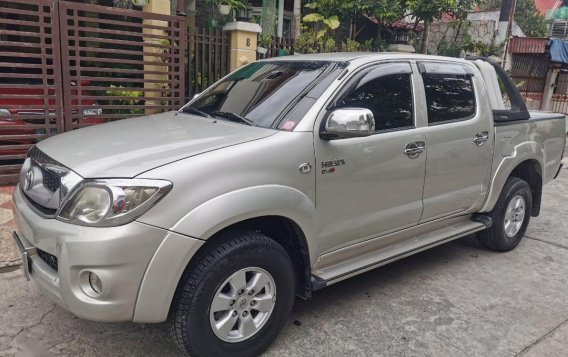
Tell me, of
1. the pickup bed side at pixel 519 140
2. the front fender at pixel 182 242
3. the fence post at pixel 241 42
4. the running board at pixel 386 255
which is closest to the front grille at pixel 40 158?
the front fender at pixel 182 242

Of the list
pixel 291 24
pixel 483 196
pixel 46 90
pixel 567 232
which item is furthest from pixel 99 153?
pixel 291 24

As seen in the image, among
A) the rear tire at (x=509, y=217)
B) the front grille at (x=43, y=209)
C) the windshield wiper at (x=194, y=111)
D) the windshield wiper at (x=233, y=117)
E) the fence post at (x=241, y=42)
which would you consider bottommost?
the rear tire at (x=509, y=217)

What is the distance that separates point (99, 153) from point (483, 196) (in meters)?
3.28

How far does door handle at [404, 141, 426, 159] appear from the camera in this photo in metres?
3.47

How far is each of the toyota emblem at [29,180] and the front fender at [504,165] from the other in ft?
12.0

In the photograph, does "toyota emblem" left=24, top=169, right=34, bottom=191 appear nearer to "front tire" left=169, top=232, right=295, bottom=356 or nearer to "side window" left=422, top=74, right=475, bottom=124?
"front tire" left=169, top=232, right=295, bottom=356

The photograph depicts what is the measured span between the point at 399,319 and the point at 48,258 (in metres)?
2.30

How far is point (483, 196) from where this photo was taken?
14.1 feet

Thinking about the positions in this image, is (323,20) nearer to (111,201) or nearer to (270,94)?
(270,94)

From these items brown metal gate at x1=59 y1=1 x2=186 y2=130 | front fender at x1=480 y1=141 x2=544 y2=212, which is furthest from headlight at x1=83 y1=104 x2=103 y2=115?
front fender at x1=480 y1=141 x2=544 y2=212

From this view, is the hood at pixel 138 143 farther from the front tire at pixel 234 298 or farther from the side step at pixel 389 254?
the side step at pixel 389 254

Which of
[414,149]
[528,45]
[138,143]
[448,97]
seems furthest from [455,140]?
[528,45]

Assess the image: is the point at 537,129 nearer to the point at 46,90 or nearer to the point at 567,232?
the point at 567,232

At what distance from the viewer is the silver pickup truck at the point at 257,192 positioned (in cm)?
233
